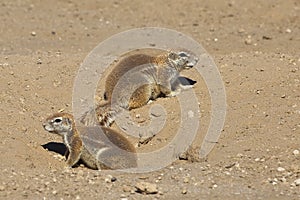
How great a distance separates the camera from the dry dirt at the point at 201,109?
21.1ft

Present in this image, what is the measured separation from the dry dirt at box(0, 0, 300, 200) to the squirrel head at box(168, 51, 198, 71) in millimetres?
212

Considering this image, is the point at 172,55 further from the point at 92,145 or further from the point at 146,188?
the point at 146,188

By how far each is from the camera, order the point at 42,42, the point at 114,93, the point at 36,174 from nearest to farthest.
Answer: the point at 36,174
the point at 114,93
the point at 42,42

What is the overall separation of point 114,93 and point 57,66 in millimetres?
1206

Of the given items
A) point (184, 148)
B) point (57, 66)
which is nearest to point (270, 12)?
point (57, 66)

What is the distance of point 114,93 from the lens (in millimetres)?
8391

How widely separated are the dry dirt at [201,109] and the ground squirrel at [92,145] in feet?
0.56

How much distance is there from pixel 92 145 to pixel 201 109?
1527mm

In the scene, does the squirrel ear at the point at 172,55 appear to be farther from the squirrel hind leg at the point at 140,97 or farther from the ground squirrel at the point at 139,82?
the squirrel hind leg at the point at 140,97

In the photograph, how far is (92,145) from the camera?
7234 millimetres

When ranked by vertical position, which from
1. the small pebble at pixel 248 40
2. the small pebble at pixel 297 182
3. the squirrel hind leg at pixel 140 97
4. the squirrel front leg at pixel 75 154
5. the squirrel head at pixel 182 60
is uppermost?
the small pebble at pixel 248 40

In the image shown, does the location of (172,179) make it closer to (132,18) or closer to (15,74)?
(15,74)

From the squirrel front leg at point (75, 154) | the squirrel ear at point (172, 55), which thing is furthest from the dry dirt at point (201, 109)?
the squirrel ear at point (172, 55)

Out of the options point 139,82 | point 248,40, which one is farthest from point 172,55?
point 248,40
